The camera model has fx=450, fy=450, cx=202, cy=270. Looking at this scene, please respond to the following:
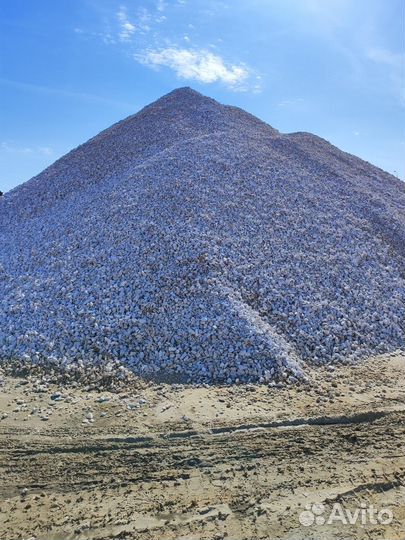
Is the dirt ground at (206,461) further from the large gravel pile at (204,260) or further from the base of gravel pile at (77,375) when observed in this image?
the large gravel pile at (204,260)

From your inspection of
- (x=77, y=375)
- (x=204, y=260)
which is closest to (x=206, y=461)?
(x=77, y=375)

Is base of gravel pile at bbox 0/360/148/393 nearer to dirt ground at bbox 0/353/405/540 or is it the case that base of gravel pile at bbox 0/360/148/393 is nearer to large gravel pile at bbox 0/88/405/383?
dirt ground at bbox 0/353/405/540

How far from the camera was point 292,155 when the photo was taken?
62.6 feet

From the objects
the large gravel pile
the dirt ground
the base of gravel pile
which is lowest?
the dirt ground

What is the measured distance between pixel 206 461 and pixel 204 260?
5.74m

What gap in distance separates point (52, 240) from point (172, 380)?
745 cm

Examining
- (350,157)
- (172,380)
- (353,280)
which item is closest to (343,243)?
(353,280)

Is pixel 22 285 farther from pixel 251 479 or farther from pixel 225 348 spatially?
pixel 251 479

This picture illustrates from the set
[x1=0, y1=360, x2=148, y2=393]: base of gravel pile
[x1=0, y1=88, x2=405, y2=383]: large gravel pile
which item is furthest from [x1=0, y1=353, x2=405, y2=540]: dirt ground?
[x1=0, y1=88, x2=405, y2=383]: large gravel pile

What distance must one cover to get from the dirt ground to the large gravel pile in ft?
3.00

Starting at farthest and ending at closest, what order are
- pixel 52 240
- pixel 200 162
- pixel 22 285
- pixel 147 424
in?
1. pixel 200 162
2. pixel 52 240
3. pixel 22 285
4. pixel 147 424

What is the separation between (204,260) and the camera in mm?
11312

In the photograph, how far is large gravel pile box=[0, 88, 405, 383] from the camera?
942 cm

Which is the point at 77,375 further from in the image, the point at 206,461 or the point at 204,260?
the point at 204,260
